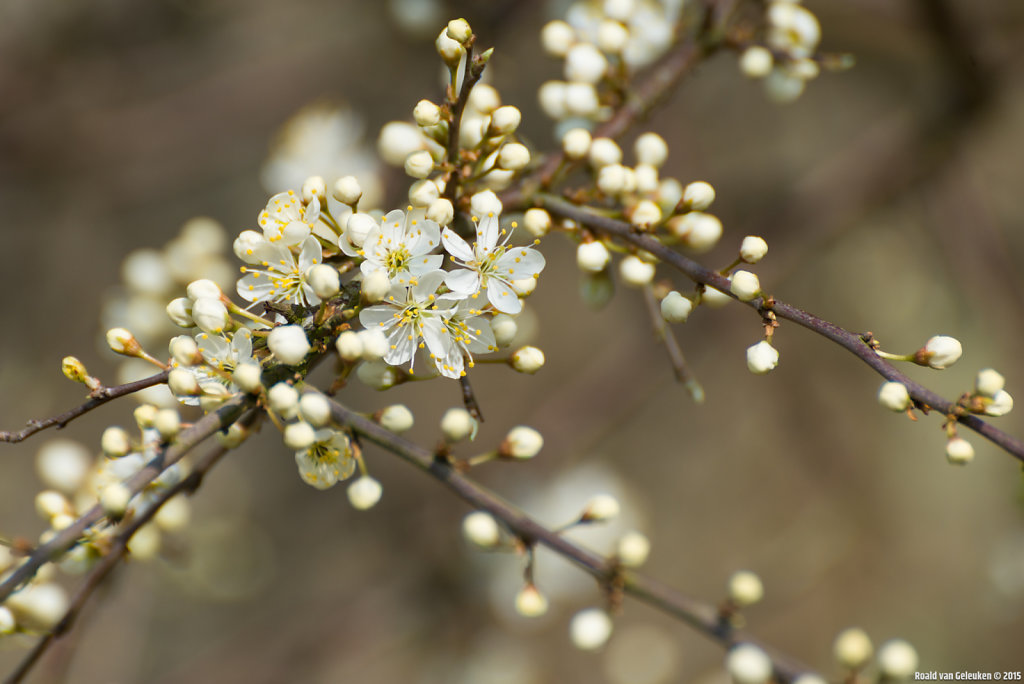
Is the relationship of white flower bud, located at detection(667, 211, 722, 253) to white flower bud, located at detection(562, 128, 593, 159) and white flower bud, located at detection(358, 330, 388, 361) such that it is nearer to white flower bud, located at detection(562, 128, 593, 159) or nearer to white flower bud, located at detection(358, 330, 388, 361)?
white flower bud, located at detection(562, 128, 593, 159)

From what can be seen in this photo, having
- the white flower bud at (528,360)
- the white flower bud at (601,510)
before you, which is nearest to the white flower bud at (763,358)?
the white flower bud at (528,360)

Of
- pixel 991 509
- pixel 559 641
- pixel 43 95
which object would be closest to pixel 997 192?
pixel 991 509

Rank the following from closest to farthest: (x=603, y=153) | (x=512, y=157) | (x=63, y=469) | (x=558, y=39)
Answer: (x=512, y=157) → (x=603, y=153) → (x=558, y=39) → (x=63, y=469)

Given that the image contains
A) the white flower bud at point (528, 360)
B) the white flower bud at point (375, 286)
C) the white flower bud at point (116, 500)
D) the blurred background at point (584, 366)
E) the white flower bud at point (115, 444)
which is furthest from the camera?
the blurred background at point (584, 366)

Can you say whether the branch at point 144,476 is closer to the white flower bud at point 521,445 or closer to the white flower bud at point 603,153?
the white flower bud at point 521,445

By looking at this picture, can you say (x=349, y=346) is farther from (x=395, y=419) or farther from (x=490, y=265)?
(x=490, y=265)

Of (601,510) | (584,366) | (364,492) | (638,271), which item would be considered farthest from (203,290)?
(584,366)
